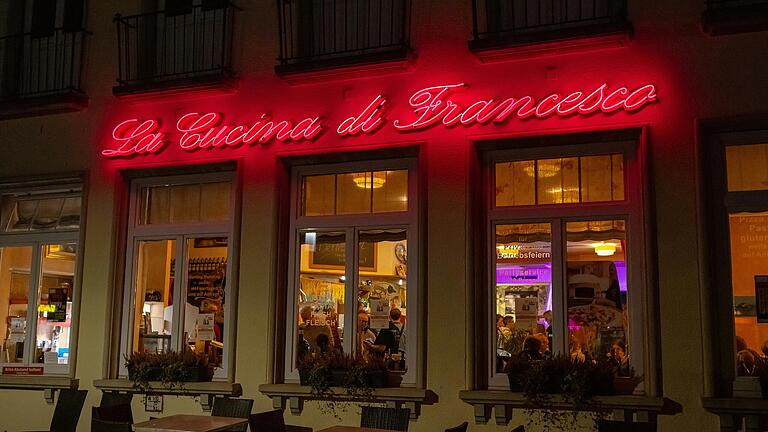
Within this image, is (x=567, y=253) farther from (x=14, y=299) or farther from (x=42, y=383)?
(x=14, y=299)

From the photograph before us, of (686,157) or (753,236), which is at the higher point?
(686,157)

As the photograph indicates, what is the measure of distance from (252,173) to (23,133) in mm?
3391

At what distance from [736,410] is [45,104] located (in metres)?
8.14

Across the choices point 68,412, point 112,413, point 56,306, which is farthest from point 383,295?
point 56,306

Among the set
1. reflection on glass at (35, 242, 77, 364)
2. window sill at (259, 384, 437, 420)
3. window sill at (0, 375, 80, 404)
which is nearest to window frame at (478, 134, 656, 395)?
window sill at (259, 384, 437, 420)

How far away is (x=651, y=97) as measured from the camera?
24.4 ft

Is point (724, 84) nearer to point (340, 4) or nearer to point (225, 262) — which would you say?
point (340, 4)

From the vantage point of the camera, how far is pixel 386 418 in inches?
271

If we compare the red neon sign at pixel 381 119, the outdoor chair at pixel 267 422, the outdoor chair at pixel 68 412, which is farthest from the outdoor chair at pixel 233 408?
the red neon sign at pixel 381 119

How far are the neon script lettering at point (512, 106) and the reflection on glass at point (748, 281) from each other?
55.6 inches

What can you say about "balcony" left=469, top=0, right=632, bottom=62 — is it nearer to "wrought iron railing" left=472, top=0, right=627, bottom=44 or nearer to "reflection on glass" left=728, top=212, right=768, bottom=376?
"wrought iron railing" left=472, top=0, right=627, bottom=44

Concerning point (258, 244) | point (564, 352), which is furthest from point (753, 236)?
point (258, 244)

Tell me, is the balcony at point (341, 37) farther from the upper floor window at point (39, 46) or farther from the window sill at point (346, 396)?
the window sill at point (346, 396)

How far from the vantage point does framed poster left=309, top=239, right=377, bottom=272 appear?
8.47 meters
